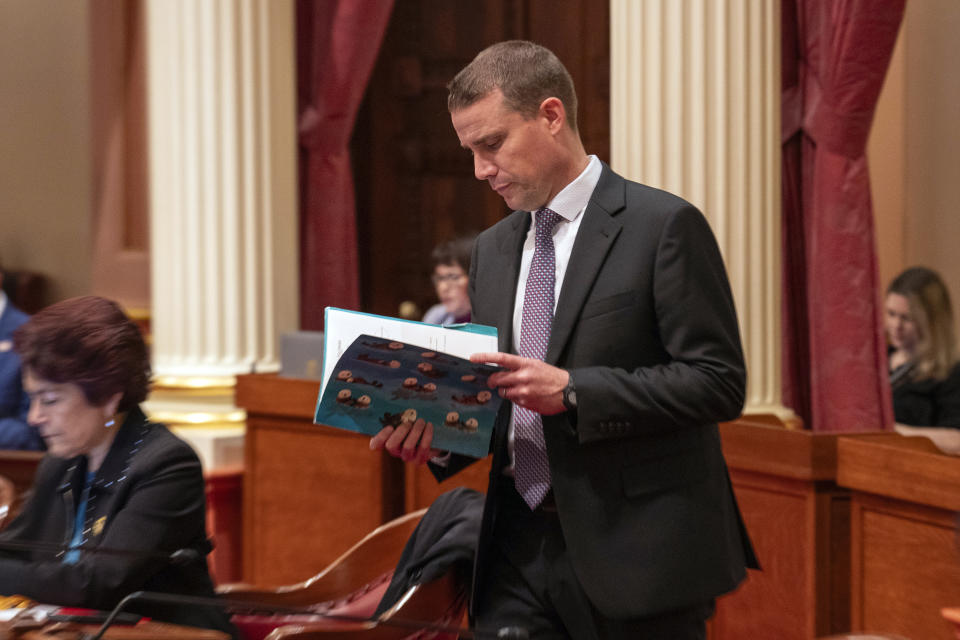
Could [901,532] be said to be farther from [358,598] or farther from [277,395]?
[277,395]

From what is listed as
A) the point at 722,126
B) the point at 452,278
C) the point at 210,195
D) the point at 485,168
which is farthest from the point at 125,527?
the point at 210,195

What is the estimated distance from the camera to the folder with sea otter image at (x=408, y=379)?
6.01 ft

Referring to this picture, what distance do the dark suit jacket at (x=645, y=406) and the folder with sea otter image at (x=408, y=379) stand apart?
0.13m

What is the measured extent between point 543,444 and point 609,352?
20cm

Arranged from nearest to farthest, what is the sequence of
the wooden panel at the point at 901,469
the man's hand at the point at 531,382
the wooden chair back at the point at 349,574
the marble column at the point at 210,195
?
the man's hand at the point at 531,382 < the wooden chair back at the point at 349,574 < the wooden panel at the point at 901,469 < the marble column at the point at 210,195

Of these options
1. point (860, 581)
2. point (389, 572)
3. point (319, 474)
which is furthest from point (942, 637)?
point (319, 474)

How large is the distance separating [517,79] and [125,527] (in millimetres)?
1100

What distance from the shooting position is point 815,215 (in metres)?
4.58

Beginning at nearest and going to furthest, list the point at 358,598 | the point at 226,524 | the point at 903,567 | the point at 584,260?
the point at 584,260 < the point at 358,598 < the point at 903,567 < the point at 226,524

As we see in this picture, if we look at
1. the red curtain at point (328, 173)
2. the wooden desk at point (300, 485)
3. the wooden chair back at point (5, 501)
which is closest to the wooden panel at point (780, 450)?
the wooden desk at point (300, 485)

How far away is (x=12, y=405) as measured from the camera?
15.0ft

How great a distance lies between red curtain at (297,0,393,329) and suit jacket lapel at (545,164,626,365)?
12.8ft

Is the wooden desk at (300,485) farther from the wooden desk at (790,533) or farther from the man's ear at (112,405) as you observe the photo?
the man's ear at (112,405)

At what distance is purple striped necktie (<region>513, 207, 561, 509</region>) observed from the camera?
200 cm
